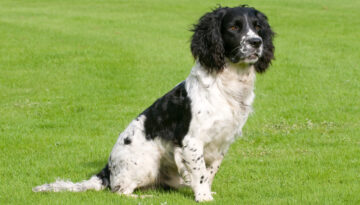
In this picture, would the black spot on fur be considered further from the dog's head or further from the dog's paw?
the dog's head

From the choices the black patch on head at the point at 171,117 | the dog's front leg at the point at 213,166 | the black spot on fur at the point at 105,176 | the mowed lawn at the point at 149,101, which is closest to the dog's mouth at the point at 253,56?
the black patch on head at the point at 171,117

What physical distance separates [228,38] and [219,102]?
0.76m

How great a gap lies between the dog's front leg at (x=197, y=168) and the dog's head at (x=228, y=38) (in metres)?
0.91

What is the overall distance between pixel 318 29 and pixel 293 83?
12619 millimetres

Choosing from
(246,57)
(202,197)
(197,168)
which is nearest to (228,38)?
(246,57)

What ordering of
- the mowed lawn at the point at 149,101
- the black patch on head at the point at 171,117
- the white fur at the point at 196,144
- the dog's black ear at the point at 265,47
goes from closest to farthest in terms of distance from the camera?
1. the white fur at the point at 196,144
2. the black patch on head at the point at 171,117
3. the dog's black ear at the point at 265,47
4. the mowed lawn at the point at 149,101

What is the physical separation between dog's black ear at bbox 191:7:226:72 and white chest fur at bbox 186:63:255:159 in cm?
12

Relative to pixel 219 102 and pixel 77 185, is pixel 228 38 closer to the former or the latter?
pixel 219 102

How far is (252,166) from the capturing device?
28.0ft

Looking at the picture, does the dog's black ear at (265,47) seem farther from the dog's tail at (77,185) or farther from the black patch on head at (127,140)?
the dog's tail at (77,185)

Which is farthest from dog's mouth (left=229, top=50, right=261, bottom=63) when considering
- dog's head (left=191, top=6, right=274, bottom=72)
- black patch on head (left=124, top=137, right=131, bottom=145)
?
black patch on head (left=124, top=137, right=131, bottom=145)

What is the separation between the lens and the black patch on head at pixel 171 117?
667cm

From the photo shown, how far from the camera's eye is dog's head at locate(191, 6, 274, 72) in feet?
21.4

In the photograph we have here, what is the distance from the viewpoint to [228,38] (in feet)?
21.8
